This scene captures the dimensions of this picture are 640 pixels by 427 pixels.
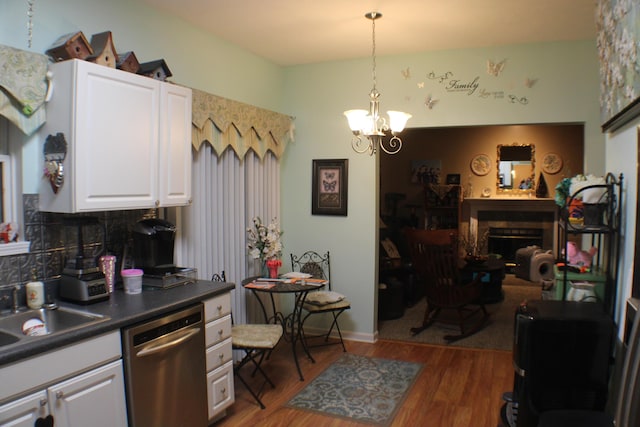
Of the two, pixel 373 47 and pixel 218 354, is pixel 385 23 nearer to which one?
pixel 373 47

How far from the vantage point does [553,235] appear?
736 centimetres

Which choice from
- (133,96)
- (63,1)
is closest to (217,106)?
(133,96)

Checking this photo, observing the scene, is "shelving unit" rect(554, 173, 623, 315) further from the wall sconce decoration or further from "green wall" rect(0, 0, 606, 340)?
the wall sconce decoration

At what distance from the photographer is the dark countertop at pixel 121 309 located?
5.93 feet

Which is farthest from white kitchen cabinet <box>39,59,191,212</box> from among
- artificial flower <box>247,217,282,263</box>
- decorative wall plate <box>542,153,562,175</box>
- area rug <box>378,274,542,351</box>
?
decorative wall plate <box>542,153,562,175</box>

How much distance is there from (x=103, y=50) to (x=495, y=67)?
306cm

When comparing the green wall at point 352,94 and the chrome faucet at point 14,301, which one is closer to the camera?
the chrome faucet at point 14,301

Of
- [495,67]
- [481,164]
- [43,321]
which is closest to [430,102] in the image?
[495,67]

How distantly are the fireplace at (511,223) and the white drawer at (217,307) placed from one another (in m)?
5.49

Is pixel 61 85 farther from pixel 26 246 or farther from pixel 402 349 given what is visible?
pixel 402 349

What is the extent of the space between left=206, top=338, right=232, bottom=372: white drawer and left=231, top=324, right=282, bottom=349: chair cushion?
145 mm

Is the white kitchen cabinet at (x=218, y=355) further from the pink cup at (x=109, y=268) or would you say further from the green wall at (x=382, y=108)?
the green wall at (x=382, y=108)

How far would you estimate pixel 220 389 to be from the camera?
2900 millimetres

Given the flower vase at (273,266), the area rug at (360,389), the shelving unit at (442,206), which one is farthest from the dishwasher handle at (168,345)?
the shelving unit at (442,206)
